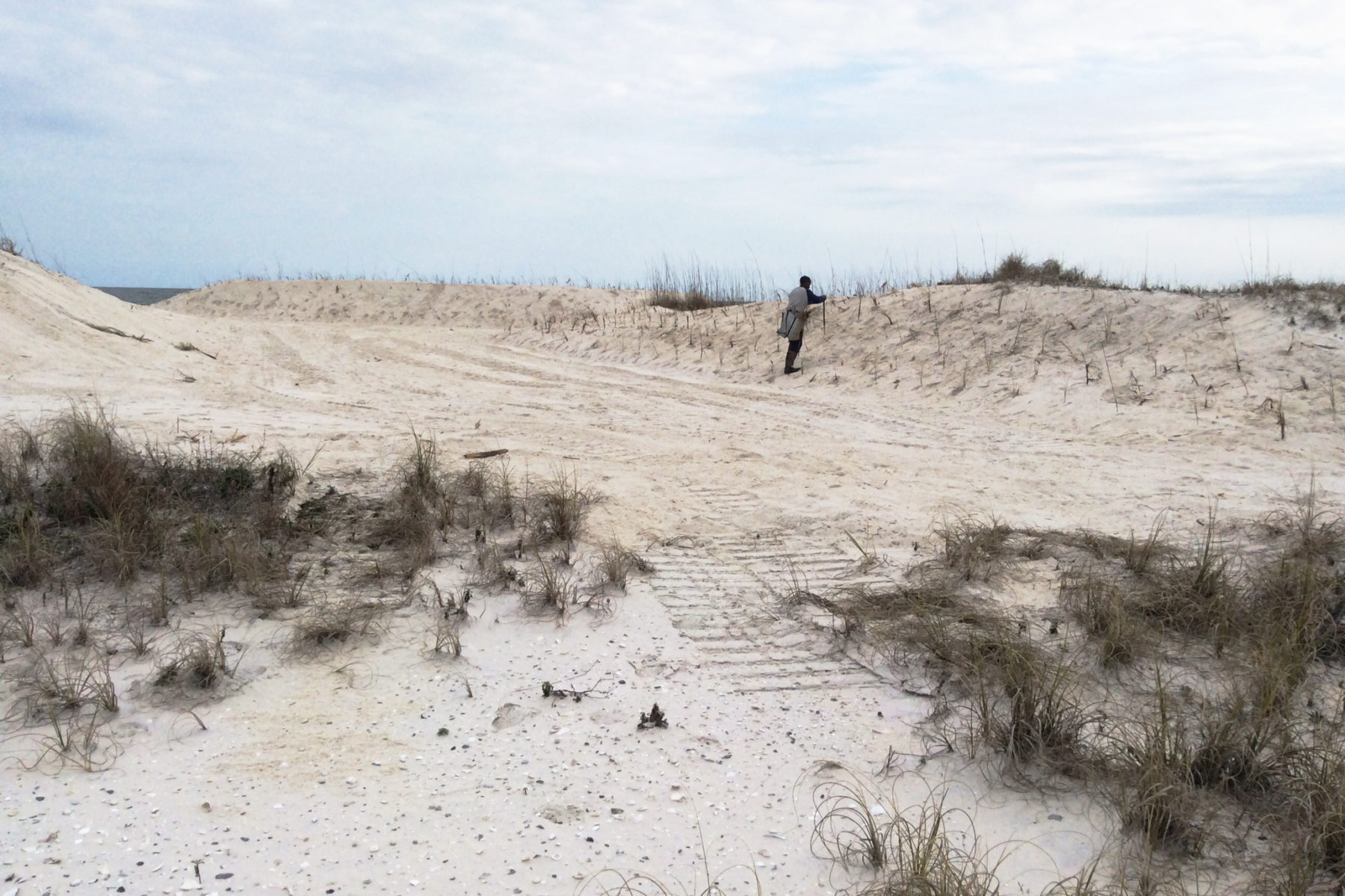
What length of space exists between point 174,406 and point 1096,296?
10.2m

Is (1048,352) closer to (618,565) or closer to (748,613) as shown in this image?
(748,613)

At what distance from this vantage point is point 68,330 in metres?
9.68

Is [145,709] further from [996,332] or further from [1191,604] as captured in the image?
[996,332]

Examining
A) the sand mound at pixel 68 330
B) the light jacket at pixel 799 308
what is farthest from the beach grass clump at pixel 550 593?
the light jacket at pixel 799 308

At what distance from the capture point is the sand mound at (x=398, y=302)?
69.9ft

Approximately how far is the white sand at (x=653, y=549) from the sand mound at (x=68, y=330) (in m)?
0.07

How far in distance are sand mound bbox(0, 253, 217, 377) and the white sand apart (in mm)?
66

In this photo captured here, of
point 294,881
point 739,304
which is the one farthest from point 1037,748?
point 739,304

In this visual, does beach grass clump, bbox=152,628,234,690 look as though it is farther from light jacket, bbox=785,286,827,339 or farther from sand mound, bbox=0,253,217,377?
light jacket, bbox=785,286,827,339

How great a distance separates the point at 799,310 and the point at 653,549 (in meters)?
6.63

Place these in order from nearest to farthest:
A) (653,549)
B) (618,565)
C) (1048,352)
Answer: (618,565), (653,549), (1048,352)

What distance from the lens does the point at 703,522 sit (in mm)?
5559

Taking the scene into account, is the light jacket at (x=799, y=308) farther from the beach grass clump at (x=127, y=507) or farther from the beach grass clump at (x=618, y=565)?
the beach grass clump at (x=127, y=507)

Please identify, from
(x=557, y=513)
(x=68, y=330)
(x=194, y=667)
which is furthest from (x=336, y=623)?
(x=68, y=330)
